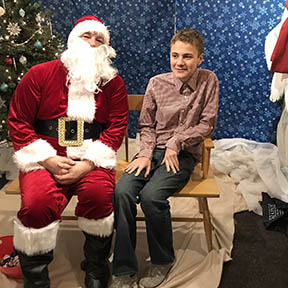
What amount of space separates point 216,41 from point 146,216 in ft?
6.71

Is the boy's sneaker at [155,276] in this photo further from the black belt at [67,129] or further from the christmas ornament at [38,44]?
the christmas ornament at [38,44]

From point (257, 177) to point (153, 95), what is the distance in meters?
1.37

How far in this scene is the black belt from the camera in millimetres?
1790

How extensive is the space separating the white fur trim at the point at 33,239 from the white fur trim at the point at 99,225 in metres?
0.17

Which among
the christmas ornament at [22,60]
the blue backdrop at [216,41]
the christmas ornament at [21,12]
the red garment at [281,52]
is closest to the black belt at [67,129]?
the christmas ornament at [22,60]

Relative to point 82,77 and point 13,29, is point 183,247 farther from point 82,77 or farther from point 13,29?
point 13,29

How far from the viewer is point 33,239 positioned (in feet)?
4.95

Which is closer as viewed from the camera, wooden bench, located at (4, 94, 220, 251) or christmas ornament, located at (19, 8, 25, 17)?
wooden bench, located at (4, 94, 220, 251)

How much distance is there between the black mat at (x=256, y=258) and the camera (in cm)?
187

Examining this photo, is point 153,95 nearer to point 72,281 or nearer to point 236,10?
point 72,281

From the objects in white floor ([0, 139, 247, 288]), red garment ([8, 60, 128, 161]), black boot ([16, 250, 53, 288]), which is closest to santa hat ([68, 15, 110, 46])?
red garment ([8, 60, 128, 161])

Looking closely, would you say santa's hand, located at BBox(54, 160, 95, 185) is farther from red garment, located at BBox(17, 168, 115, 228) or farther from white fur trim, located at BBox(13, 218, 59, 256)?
white fur trim, located at BBox(13, 218, 59, 256)

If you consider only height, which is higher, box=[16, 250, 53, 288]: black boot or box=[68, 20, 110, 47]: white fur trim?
box=[68, 20, 110, 47]: white fur trim

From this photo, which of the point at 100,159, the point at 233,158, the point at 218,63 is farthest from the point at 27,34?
the point at 233,158
